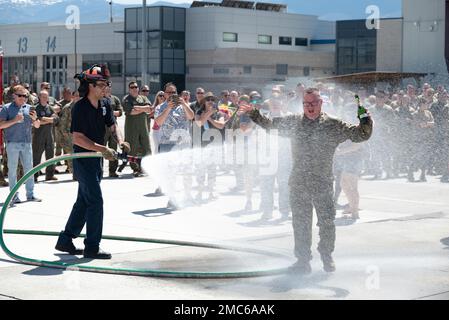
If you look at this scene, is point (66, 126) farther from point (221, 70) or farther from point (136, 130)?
point (221, 70)

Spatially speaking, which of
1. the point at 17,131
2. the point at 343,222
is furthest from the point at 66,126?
the point at 343,222

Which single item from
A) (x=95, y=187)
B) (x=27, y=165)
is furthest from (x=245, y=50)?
(x=95, y=187)

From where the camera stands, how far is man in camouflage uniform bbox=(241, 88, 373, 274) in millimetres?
8258

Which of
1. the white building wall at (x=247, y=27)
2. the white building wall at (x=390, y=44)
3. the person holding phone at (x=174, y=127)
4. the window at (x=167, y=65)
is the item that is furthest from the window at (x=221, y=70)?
the person holding phone at (x=174, y=127)

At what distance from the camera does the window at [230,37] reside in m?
74.1

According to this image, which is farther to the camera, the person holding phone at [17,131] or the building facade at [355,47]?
the building facade at [355,47]

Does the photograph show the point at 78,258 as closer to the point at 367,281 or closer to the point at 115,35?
the point at 367,281

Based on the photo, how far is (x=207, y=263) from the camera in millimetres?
8906

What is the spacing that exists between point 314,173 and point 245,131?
4.81m

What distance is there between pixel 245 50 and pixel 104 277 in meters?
63.3

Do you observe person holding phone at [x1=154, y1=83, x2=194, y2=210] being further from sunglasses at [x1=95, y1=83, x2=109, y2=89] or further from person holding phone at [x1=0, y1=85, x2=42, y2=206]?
sunglasses at [x1=95, y1=83, x2=109, y2=89]

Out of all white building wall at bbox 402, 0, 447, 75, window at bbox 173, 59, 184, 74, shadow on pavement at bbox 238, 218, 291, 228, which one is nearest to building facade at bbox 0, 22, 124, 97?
window at bbox 173, 59, 184, 74

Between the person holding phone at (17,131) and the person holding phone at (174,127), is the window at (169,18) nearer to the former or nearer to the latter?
the person holding phone at (174,127)

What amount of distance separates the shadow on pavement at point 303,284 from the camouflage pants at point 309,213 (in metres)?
0.26
